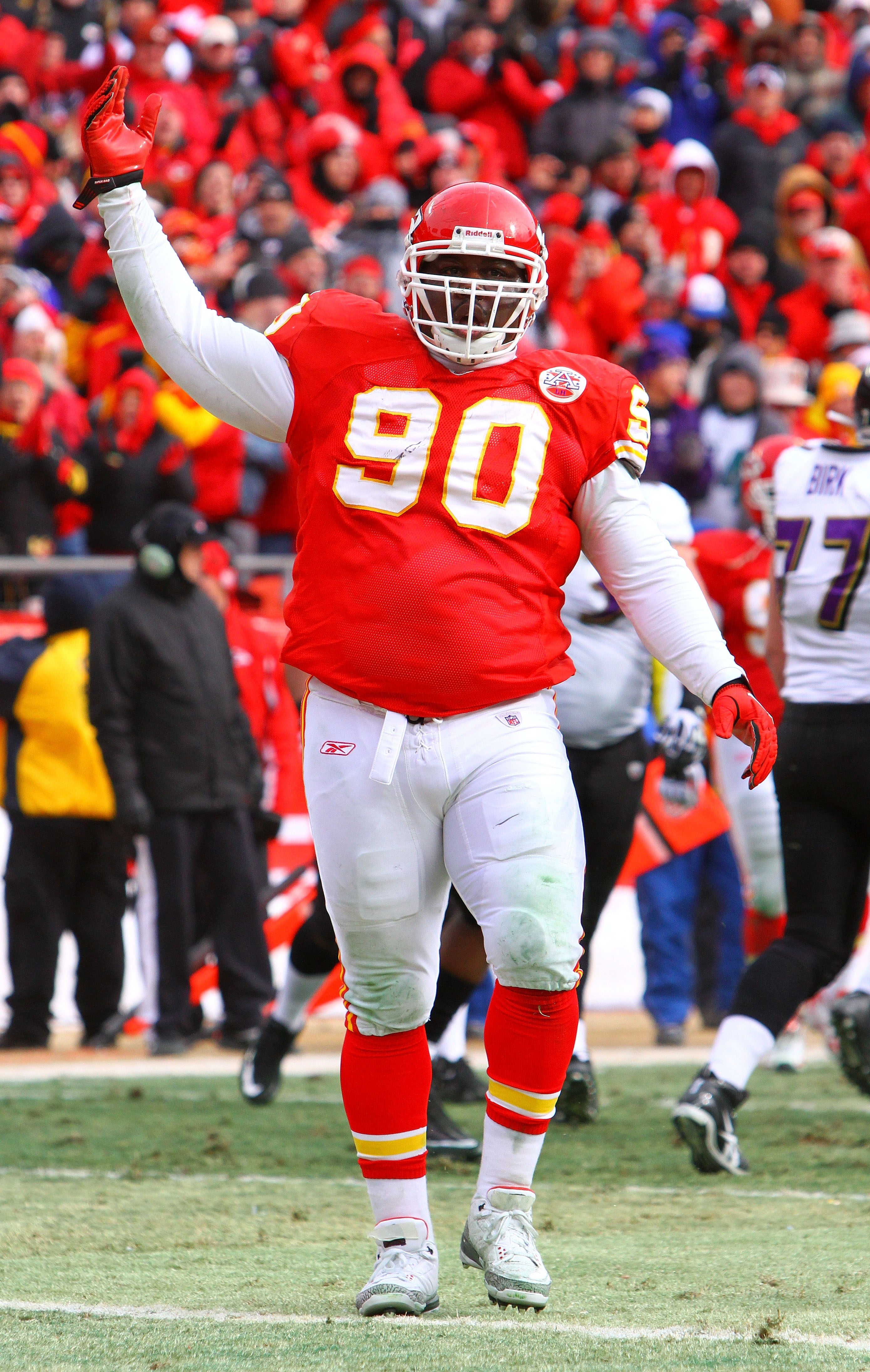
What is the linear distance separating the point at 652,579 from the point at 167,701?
4714mm

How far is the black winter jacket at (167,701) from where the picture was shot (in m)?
7.83

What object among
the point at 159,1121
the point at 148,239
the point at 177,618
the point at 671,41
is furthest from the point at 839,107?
the point at 148,239

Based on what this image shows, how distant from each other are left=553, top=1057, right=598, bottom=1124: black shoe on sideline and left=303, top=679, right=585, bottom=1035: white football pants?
2158mm

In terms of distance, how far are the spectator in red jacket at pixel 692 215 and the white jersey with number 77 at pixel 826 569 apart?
7.75 m

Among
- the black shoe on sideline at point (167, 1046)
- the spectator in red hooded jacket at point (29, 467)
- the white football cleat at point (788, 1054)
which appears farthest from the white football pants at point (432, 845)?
the spectator in red hooded jacket at point (29, 467)

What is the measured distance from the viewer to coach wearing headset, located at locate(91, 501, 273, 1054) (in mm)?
7789

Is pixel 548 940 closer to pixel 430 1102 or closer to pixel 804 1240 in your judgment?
pixel 804 1240

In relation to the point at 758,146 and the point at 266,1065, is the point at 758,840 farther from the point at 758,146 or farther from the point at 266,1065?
the point at 758,146

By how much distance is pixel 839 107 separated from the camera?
14648 mm

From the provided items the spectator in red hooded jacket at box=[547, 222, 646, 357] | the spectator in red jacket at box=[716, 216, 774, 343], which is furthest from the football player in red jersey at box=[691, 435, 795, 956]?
the spectator in red jacket at box=[716, 216, 774, 343]

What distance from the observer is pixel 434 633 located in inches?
129

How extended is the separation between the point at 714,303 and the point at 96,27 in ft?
15.9

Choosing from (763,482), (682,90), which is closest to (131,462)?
(763,482)

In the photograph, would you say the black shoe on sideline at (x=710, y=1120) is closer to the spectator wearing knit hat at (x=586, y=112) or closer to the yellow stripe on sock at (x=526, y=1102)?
the yellow stripe on sock at (x=526, y=1102)
